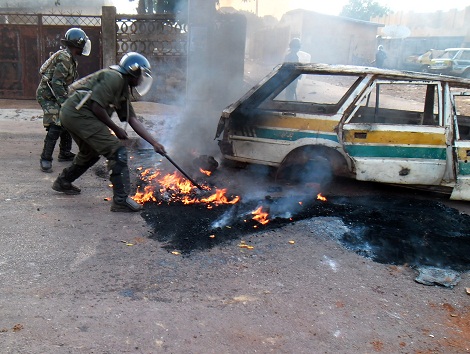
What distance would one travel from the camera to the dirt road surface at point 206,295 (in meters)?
2.78

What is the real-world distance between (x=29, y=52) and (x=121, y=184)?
7963 millimetres

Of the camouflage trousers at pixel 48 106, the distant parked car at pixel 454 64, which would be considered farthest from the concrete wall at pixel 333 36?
the camouflage trousers at pixel 48 106

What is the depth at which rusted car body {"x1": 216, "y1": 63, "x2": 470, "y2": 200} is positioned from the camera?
520 centimetres

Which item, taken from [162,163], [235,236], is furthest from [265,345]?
[162,163]

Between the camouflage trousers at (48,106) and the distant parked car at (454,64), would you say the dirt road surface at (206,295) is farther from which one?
the distant parked car at (454,64)

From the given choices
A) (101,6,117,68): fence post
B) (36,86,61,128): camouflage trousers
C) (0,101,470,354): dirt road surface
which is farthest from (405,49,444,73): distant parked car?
(0,101,470,354): dirt road surface

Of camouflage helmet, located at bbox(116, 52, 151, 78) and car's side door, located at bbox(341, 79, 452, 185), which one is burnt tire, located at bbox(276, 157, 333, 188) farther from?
camouflage helmet, located at bbox(116, 52, 151, 78)

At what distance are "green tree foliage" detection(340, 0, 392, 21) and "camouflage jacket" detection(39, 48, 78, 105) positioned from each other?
42.0 meters

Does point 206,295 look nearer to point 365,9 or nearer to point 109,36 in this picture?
point 109,36

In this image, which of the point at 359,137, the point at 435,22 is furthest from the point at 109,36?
the point at 435,22

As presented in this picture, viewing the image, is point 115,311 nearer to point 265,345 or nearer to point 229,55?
point 265,345

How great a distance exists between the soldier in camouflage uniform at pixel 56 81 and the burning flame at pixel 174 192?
145 cm

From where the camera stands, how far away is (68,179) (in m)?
5.12

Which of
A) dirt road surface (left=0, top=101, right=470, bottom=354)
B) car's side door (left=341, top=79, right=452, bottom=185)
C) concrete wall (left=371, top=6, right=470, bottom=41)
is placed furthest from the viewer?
concrete wall (left=371, top=6, right=470, bottom=41)
